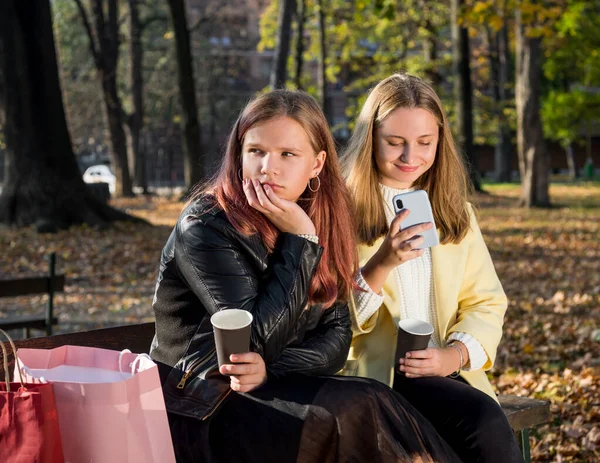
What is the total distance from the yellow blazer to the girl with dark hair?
12.8 inches

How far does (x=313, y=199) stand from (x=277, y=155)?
240 mm

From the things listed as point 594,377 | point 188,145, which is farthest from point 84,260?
point 594,377

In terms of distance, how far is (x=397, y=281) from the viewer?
358 cm

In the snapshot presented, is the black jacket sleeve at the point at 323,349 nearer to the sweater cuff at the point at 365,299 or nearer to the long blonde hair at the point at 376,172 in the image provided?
the sweater cuff at the point at 365,299

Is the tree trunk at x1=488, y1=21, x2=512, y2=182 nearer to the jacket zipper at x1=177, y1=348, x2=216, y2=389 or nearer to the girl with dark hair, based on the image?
the girl with dark hair

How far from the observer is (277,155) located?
3068 mm

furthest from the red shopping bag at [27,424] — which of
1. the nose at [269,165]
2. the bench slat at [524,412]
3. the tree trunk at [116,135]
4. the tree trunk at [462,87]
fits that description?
the tree trunk at [116,135]

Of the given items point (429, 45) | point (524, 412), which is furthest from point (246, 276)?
point (429, 45)

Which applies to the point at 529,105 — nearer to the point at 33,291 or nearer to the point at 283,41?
the point at 283,41

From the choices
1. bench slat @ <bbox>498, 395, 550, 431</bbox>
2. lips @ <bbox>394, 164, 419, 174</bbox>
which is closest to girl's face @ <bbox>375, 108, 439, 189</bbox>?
lips @ <bbox>394, 164, 419, 174</bbox>

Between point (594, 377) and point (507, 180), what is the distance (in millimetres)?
39266

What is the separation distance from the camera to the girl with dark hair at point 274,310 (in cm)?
265

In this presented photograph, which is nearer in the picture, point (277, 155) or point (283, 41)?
point (277, 155)

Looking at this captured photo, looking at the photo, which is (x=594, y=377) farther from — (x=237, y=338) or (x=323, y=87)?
(x=323, y=87)
